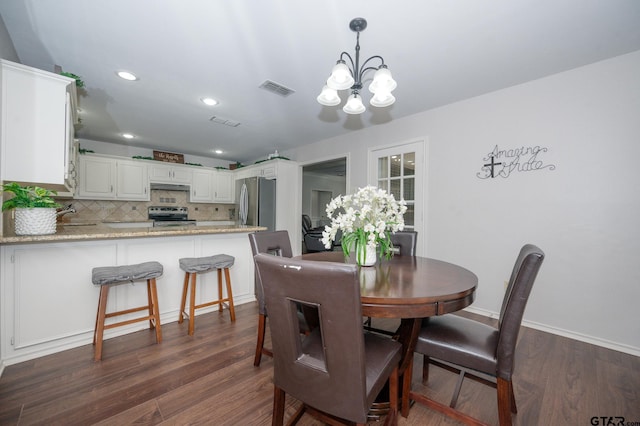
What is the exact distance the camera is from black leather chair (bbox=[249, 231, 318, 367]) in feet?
5.15

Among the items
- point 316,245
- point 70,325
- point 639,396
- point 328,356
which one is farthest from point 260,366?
point 316,245

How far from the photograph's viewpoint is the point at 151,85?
269cm

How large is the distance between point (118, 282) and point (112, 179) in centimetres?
377

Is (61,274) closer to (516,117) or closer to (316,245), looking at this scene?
(516,117)

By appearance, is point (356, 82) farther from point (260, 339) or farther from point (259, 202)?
point (259, 202)

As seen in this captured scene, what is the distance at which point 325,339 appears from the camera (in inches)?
35.2

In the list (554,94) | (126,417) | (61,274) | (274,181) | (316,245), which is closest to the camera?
(126,417)

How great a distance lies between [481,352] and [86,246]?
114 inches

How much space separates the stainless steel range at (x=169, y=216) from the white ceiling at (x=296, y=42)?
105 inches

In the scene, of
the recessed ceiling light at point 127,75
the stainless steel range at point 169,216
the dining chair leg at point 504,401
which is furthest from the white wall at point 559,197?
the stainless steel range at point 169,216

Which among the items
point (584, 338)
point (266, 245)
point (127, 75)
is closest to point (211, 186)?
point (127, 75)

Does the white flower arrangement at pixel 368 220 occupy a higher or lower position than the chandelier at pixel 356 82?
lower

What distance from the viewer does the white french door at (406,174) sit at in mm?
3352

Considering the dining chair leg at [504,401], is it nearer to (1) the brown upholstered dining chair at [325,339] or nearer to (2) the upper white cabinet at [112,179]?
(1) the brown upholstered dining chair at [325,339]
